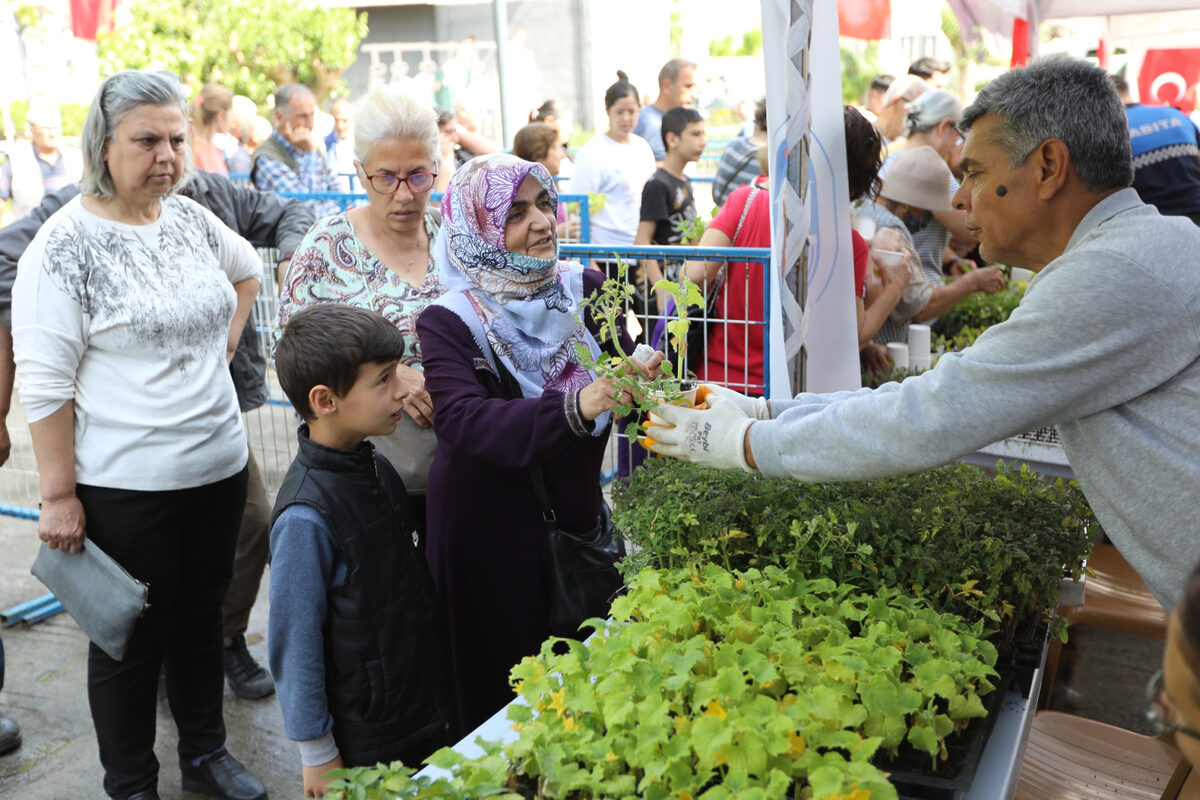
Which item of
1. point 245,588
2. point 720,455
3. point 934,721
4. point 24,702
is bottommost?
point 24,702

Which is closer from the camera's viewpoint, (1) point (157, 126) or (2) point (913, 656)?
(2) point (913, 656)

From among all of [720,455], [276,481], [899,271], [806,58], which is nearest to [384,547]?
[720,455]

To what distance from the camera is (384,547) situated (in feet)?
7.63

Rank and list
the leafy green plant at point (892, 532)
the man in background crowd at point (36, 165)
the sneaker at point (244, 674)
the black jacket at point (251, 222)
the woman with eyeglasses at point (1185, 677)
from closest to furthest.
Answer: the woman with eyeglasses at point (1185, 677), the leafy green plant at point (892, 532), the black jacket at point (251, 222), the sneaker at point (244, 674), the man in background crowd at point (36, 165)

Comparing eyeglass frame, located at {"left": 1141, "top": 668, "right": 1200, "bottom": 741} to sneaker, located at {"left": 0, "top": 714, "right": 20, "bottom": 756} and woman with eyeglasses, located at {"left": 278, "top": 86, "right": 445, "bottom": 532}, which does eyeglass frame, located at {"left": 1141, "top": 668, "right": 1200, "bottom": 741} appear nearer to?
woman with eyeglasses, located at {"left": 278, "top": 86, "right": 445, "bottom": 532}

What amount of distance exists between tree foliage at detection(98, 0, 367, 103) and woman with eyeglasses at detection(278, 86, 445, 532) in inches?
752

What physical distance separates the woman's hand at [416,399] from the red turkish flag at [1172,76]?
373 inches

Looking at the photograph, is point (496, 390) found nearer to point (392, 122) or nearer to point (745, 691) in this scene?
point (392, 122)

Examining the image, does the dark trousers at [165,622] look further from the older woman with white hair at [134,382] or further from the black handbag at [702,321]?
the black handbag at [702,321]

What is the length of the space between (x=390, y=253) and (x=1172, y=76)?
9.65 metres

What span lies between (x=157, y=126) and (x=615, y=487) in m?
1.67

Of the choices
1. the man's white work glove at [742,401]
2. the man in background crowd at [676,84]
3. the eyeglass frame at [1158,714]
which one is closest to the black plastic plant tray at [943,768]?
the eyeglass frame at [1158,714]

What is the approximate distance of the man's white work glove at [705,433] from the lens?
6.56 ft

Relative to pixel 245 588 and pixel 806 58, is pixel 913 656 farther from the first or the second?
pixel 245 588
